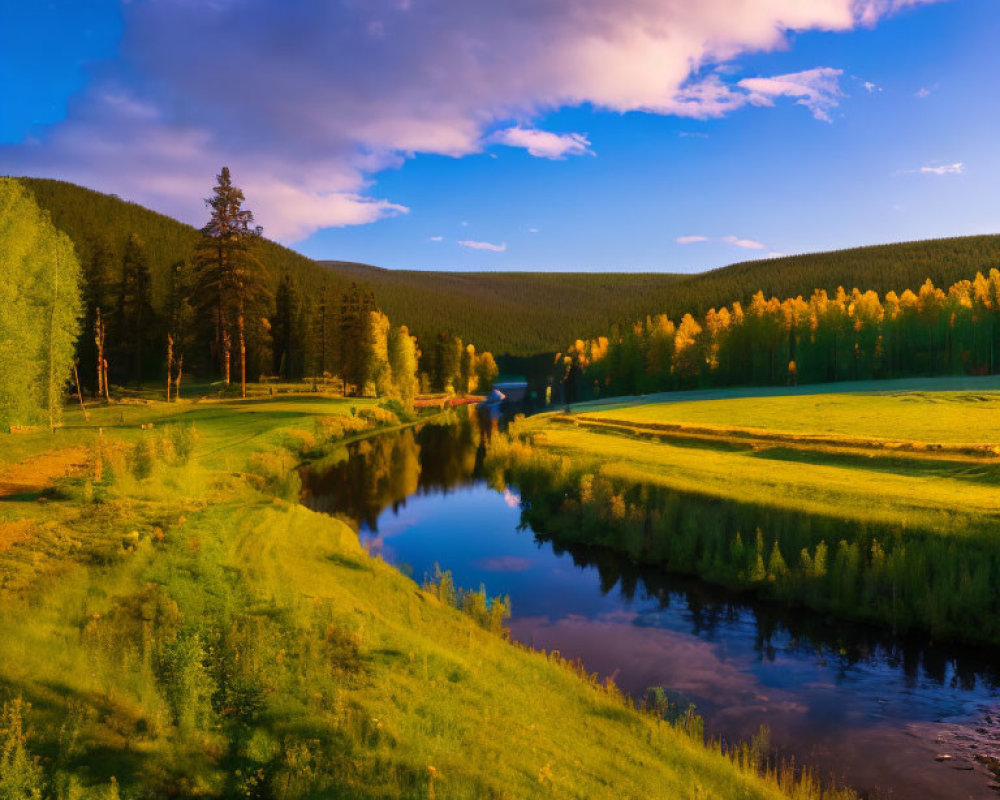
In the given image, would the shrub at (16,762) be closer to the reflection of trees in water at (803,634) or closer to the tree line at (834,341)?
the reflection of trees in water at (803,634)

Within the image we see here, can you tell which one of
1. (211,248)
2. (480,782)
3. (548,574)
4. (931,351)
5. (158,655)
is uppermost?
(211,248)

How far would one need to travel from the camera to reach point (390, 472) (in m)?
44.6

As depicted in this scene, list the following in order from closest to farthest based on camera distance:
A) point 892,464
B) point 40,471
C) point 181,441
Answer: point 40,471 < point 181,441 < point 892,464

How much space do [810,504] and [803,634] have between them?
20.6 ft

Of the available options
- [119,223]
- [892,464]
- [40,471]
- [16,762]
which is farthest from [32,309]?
[119,223]

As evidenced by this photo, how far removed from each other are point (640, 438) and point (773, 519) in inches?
921

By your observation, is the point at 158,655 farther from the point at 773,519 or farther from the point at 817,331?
the point at 817,331

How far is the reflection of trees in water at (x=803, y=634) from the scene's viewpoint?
16438mm

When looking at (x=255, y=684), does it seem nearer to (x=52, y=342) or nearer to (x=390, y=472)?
(x=52, y=342)

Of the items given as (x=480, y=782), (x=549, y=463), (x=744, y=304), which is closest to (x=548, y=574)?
(x=549, y=463)

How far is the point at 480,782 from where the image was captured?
28.7ft

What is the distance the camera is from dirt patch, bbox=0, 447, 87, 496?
58.4 ft

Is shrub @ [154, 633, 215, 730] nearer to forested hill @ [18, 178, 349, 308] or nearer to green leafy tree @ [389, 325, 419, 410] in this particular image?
green leafy tree @ [389, 325, 419, 410]

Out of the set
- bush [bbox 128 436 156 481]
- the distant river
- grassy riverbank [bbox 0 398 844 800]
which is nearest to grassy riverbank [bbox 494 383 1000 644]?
the distant river
